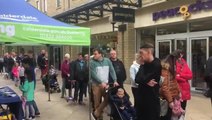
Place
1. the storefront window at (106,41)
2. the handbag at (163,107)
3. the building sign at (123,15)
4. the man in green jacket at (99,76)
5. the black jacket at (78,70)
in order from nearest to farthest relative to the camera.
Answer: the handbag at (163,107) → the man in green jacket at (99,76) → the black jacket at (78,70) → the building sign at (123,15) → the storefront window at (106,41)

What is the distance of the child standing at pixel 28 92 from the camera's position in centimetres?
870

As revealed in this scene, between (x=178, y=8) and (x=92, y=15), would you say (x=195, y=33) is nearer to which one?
(x=178, y=8)

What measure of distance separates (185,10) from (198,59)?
6.43 feet

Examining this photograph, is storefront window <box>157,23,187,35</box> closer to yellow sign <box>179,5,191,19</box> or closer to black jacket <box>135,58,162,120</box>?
yellow sign <box>179,5,191,19</box>

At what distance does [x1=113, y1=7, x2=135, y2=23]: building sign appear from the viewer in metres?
15.5

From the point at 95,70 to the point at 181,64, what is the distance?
230 cm

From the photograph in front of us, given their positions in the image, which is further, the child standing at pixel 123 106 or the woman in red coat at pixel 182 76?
the child standing at pixel 123 106

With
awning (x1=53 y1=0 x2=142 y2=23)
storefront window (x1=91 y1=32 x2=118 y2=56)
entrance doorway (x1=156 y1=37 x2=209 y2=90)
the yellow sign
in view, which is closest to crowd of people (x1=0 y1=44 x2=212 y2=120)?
the yellow sign

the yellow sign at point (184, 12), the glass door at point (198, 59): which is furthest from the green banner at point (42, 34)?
the glass door at point (198, 59)

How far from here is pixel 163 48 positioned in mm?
15664

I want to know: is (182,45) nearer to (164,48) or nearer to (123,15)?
(164,48)

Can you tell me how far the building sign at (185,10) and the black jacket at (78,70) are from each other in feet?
14.4

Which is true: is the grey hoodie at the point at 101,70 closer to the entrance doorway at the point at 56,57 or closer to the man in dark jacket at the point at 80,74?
the man in dark jacket at the point at 80,74

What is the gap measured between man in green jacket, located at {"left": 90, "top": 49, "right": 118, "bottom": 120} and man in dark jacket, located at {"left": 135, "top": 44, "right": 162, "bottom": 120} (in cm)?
310
